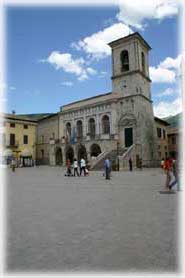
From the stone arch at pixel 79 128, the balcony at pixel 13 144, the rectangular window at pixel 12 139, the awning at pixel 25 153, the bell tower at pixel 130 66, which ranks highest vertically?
the bell tower at pixel 130 66

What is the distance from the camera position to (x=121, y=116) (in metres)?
41.1

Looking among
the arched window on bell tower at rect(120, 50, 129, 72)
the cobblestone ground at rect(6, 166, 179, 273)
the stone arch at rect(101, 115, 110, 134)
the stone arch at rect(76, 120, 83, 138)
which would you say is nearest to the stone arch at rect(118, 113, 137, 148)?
the stone arch at rect(101, 115, 110, 134)

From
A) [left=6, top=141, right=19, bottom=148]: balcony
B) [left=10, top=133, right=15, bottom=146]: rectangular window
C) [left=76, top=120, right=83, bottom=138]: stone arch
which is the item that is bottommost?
[left=6, top=141, right=19, bottom=148]: balcony

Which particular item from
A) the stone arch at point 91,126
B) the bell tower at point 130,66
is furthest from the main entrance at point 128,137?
the stone arch at point 91,126

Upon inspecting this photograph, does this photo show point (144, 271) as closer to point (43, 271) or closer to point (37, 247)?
point (43, 271)

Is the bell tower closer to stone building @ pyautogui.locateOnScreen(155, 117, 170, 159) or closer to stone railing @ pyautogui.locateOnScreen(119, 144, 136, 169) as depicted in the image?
stone building @ pyautogui.locateOnScreen(155, 117, 170, 159)

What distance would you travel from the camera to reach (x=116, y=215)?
6594mm

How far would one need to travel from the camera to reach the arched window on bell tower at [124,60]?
1705 inches

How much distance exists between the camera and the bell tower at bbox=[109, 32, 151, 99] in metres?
41.2

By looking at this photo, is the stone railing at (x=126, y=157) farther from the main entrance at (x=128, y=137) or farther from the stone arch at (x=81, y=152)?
the stone arch at (x=81, y=152)

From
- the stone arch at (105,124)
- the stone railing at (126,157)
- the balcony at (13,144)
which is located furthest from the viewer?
the balcony at (13,144)

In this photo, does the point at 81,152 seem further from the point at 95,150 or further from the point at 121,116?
the point at 121,116

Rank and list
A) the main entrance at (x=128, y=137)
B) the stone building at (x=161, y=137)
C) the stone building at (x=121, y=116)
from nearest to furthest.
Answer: the stone building at (x=121, y=116)
the main entrance at (x=128, y=137)
the stone building at (x=161, y=137)

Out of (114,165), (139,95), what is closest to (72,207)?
(114,165)
